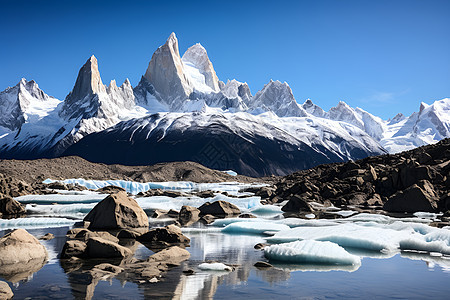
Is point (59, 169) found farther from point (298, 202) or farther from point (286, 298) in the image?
point (286, 298)

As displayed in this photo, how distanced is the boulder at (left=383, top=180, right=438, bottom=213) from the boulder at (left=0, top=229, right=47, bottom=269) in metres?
20.5

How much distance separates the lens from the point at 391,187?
30.2 meters

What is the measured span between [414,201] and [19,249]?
21.5m

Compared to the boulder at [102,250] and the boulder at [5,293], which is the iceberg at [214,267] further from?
the boulder at [5,293]

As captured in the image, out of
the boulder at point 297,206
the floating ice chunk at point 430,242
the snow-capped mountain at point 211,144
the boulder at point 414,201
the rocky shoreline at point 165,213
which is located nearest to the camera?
the rocky shoreline at point 165,213

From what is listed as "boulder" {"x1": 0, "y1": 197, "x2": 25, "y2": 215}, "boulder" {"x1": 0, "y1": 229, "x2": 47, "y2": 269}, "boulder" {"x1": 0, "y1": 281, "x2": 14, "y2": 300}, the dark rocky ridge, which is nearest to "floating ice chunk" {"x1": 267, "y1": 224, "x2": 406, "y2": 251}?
"boulder" {"x1": 0, "y1": 229, "x2": 47, "y2": 269}

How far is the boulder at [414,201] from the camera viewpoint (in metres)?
23.0

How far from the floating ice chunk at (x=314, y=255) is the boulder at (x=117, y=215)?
756 centimetres

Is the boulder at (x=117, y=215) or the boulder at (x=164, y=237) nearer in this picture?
the boulder at (x=164, y=237)

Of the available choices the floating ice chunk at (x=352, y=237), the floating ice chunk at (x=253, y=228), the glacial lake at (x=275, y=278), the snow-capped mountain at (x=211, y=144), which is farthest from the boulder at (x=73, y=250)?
the snow-capped mountain at (x=211, y=144)

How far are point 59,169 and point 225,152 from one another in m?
85.2

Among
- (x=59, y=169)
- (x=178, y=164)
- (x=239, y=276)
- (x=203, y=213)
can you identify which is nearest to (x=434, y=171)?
(x=203, y=213)

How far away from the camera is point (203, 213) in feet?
77.0

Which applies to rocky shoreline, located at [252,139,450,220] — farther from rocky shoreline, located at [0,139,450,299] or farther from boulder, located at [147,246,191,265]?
boulder, located at [147,246,191,265]
